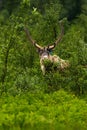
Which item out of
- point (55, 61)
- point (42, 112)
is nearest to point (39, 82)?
point (55, 61)

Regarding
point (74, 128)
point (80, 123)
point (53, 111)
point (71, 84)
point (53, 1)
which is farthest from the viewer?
point (53, 1)

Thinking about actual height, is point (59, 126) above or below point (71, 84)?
above

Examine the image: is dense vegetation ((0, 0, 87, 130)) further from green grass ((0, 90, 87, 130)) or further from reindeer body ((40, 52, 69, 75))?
→ reindeer body ((40, 52, 69, 75))

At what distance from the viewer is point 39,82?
55.5 feet

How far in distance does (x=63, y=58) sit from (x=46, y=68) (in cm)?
186

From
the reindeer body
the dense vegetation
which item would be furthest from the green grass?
the reindeer body

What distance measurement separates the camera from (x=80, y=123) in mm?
11664

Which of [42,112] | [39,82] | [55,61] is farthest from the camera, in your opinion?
[55,61]

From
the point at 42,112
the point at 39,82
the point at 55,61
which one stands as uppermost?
the point at 42,112

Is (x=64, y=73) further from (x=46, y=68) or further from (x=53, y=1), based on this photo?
(x=53, y=1)

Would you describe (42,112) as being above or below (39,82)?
above

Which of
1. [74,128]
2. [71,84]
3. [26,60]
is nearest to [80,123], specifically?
[74,128]

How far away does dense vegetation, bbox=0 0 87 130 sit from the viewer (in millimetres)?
11888

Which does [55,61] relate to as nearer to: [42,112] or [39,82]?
[39,82]
